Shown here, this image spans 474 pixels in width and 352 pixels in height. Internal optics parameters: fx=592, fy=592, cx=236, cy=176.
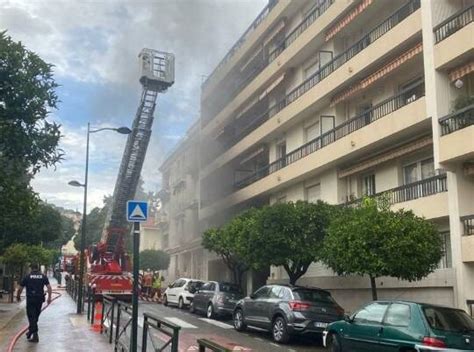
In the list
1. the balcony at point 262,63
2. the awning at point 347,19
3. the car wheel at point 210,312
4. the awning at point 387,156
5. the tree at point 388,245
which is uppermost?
the balcony at point 262,63

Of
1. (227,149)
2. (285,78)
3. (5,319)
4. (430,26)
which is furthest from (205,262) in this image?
(430,26)

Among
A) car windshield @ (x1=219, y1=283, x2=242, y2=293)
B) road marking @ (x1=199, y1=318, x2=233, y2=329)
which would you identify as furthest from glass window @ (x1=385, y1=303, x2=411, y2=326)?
car windshield @ (x1=219, y1=283, x2=242, y2=293)

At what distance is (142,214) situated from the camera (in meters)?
10.3

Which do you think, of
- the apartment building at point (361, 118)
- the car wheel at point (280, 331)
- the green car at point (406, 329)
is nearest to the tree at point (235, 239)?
the apartment building at point (361, 118)

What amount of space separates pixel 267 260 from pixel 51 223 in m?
25.0

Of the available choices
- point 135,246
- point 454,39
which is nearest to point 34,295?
point 135,246

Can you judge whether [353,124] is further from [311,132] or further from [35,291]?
[35,291]

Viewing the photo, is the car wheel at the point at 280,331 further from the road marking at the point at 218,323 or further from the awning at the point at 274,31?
the awning at the point at 274,31

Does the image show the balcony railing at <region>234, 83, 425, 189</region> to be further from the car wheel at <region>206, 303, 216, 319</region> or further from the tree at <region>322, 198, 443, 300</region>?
the car wheel at <region>206, 303, 216, 319</region>

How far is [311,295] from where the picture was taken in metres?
15.6

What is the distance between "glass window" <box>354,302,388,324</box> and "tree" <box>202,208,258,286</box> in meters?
10.8

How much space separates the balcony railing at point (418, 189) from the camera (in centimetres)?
1769

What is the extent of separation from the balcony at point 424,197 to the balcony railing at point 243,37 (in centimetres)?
1611

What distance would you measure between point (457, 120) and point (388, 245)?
4384 mm
